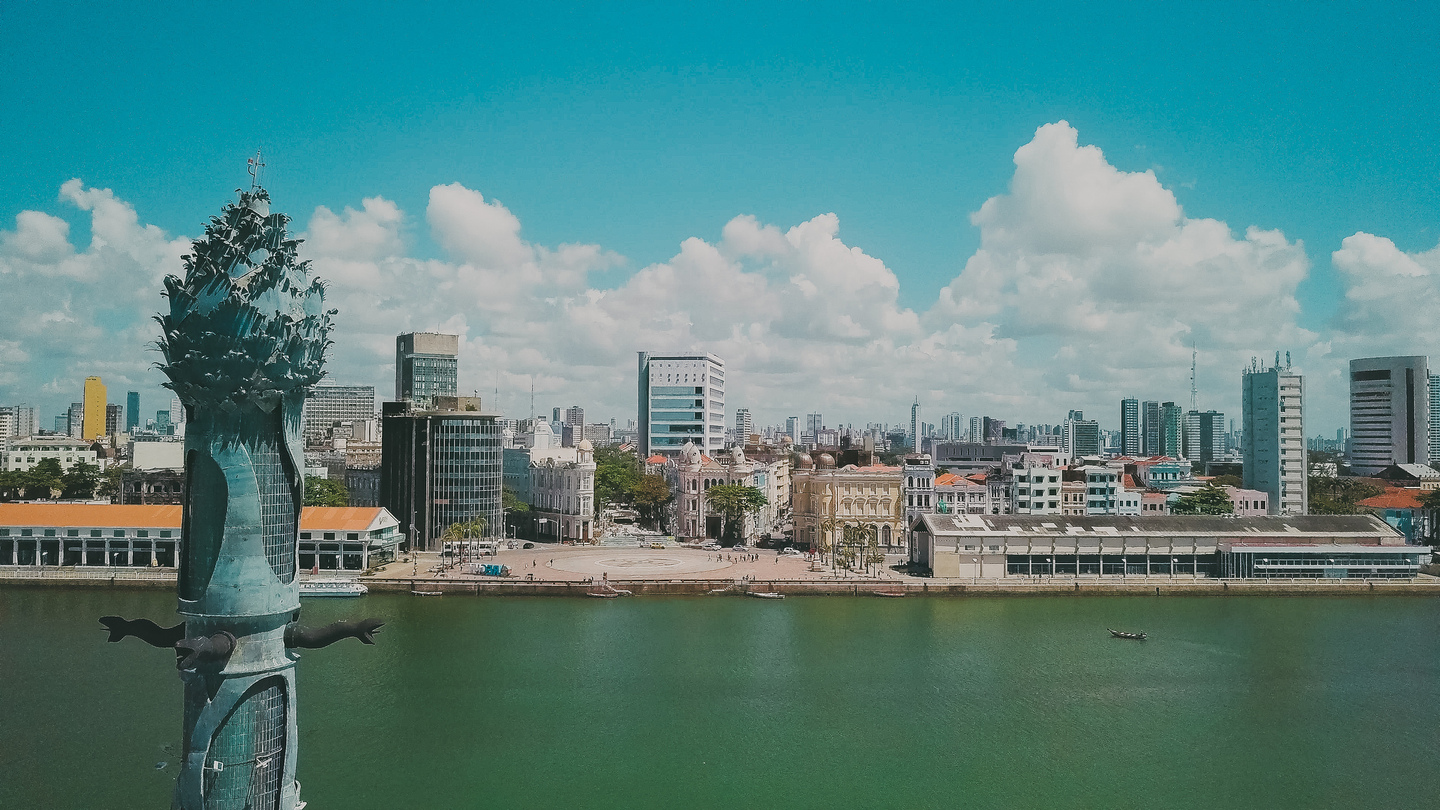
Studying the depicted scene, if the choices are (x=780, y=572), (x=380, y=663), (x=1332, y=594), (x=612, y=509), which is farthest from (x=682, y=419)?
(x=380, y=663)

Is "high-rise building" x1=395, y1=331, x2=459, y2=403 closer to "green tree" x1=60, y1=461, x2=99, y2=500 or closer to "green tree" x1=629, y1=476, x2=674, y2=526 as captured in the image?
"green tree" x1=60, y1=461, x2=99, y2=500

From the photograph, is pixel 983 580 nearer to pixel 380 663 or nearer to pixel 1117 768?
pixel 1117 768

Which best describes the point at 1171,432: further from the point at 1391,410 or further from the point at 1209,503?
the point at 1209,503

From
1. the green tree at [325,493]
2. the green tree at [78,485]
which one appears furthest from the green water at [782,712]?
the green tree at [78,485]

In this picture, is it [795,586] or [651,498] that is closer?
[795,586]

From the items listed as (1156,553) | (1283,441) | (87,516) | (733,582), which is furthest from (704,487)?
(1283,441)

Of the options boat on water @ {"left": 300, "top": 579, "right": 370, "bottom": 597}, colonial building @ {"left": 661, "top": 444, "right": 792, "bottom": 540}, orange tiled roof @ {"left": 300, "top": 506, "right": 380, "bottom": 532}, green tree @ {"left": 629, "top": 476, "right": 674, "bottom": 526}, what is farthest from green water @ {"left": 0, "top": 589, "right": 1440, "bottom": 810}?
green tree @ {"left": 629, "top": 476, "right": 674, "bottom": 526}
